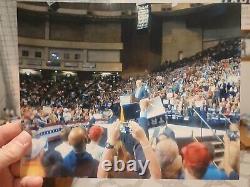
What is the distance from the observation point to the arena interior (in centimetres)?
72

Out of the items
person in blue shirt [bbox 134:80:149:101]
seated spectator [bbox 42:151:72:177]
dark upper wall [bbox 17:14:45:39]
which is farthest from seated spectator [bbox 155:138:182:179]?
dark upper wall [bbox 17:14:45:39]

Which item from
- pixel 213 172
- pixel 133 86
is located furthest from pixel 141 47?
pixel 213 172

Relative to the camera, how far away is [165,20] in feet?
2.34

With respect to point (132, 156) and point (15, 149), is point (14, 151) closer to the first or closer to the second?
point (15, 149)

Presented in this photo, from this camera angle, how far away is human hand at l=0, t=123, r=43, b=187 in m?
0.72

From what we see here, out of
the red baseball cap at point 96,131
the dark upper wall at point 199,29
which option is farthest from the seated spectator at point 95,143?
the dark upper wall at point 199,29

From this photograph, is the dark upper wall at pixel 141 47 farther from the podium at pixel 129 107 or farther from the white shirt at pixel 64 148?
the white shirt at pixel 64 148

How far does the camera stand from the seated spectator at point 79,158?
2.47 ft

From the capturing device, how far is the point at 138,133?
74 cm

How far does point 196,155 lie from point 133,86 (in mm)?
207

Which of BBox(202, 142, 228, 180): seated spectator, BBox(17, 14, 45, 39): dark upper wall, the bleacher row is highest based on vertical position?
BBox(17, 14, 45, 39): dark upper wall

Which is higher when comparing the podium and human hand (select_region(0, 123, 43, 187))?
the podium

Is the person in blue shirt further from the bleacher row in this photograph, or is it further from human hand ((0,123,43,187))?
human hand ((0,123,43,187))

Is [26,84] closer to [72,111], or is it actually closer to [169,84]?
[72,111]
